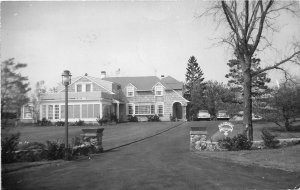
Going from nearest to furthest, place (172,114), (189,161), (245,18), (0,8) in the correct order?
(0,8), (189,161), (245,18), (172,114)

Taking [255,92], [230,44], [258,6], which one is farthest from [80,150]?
[255,92]

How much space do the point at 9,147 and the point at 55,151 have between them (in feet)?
8.20

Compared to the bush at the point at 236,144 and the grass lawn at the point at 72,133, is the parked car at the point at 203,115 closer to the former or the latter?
the grass lawn at the point at 72,133

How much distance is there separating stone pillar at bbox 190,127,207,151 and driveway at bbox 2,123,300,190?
3359 mm

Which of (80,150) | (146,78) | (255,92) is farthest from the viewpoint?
(146,78)

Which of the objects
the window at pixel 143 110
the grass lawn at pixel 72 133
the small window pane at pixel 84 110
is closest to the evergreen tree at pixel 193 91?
the window at pixel 143 110

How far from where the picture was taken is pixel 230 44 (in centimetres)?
1700

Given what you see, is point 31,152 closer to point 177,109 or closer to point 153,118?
point 153,118

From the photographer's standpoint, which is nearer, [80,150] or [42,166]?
[42,166]

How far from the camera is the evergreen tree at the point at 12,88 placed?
7.51 metres

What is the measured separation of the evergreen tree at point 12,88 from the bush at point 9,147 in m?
0.91

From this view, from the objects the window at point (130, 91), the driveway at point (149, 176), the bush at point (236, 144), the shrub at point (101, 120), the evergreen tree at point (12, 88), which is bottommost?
the driveway at point (149, 176)

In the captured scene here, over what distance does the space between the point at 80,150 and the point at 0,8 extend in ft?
22.2

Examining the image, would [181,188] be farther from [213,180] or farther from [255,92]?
[255,92]
